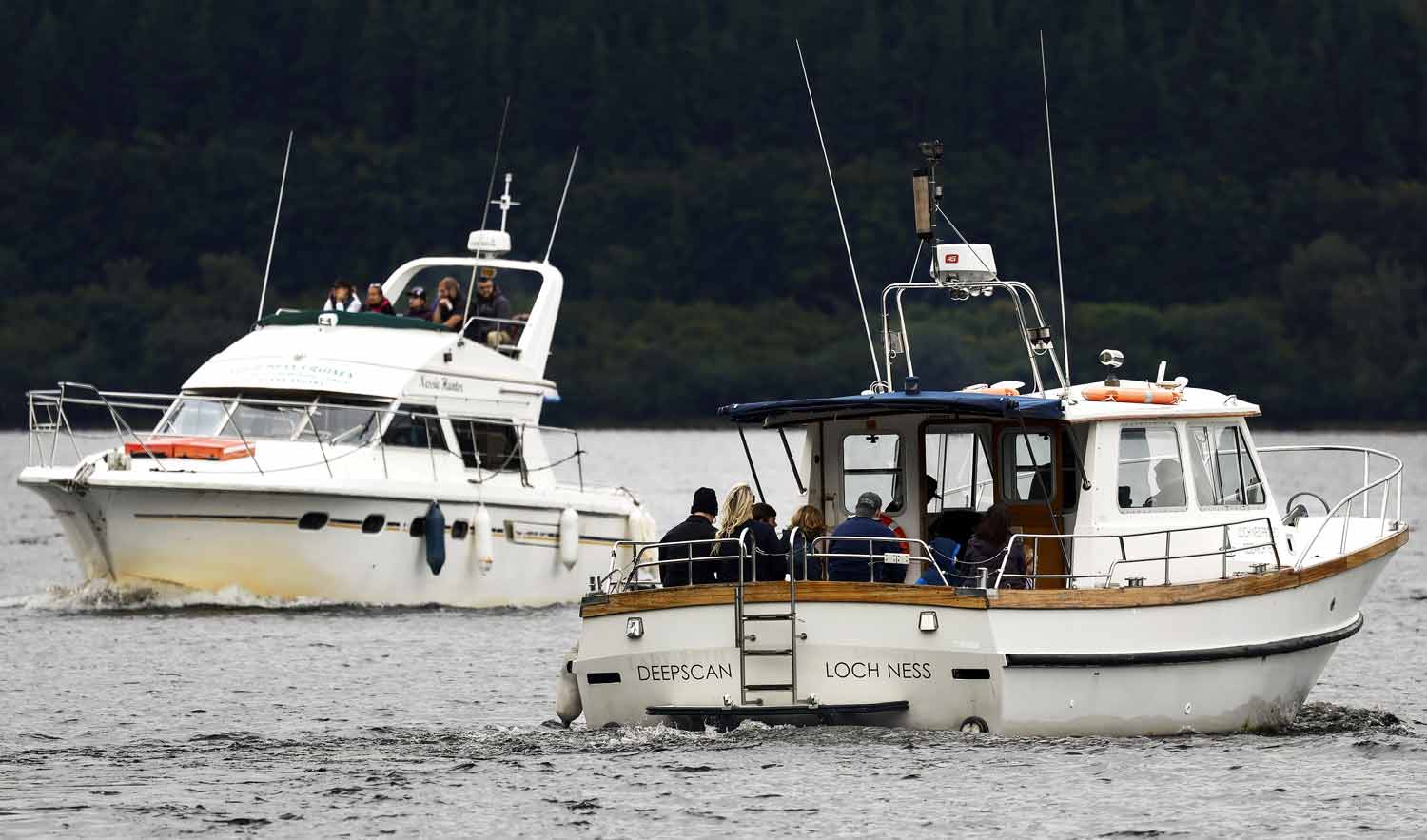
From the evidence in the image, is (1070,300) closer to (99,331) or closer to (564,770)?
(99,331)

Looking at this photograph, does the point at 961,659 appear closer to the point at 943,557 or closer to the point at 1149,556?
the point at 943,557

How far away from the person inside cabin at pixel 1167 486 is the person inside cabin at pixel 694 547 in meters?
3.73

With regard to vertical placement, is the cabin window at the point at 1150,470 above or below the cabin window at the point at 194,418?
below

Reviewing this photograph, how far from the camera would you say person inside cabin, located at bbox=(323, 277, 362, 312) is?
103 ft

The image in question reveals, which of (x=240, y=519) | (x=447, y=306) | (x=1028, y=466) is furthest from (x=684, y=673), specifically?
(x=447, y=306)

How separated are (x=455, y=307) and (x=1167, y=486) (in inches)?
601

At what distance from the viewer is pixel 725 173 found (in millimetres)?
A: 146875

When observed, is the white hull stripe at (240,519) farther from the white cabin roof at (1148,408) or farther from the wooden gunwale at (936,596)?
the wooden gunwale at (936,596)

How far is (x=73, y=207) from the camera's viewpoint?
145m

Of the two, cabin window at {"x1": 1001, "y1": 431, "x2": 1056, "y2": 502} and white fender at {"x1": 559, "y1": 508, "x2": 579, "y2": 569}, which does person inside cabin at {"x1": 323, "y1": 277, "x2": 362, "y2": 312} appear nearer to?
white fender at {"x1": 559, "y1": 508, "x2": 579, "y2": 569}

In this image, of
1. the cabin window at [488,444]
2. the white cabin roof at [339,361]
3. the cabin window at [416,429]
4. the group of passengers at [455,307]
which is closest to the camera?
the white cabin roof at [339,361]

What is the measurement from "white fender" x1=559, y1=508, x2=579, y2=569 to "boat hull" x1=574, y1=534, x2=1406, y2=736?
13.7m

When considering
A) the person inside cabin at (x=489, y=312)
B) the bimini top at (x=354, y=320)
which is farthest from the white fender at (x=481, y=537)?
the person inside cabin at (x=489, y=312)

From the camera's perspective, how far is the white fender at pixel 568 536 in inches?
1259
